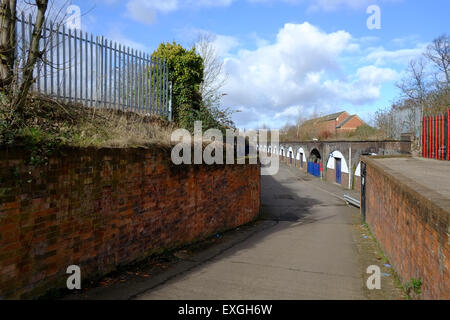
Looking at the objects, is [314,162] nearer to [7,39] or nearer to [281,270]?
[281,270]

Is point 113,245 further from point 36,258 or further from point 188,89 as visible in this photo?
point 188,89

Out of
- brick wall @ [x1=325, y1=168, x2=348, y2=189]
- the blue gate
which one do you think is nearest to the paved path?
brick wall @ [x1=325, y1=168, x2=348, y2=189]

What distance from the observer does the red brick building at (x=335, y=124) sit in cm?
5293

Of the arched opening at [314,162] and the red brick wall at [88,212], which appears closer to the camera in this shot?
the red brick wall at [88,212]

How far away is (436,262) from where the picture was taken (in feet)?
9.88

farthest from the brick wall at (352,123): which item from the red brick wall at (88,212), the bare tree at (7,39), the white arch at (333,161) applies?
the bare tree at (7,39)

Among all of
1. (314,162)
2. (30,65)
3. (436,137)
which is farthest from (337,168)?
(30,65)

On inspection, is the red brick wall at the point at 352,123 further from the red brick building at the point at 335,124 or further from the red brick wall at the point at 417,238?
the red brick wall at the point at 417,238

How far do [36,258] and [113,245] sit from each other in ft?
4.25

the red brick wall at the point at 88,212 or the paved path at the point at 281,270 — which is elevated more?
the red brick wall at the point at 88,212

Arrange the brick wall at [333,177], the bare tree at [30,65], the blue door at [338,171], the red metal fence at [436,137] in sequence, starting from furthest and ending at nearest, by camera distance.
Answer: the blue door at [338,171], the brick wall at [333,177], the red metal fence at [436,137], the bare tree at [30,65]

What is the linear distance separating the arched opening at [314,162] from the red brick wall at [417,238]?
82.7 ft

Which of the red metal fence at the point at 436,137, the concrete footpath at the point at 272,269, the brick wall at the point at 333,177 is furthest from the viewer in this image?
the brick wall at the point at 333,177

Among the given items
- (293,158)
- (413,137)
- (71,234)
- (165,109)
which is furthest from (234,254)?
(293,158)
